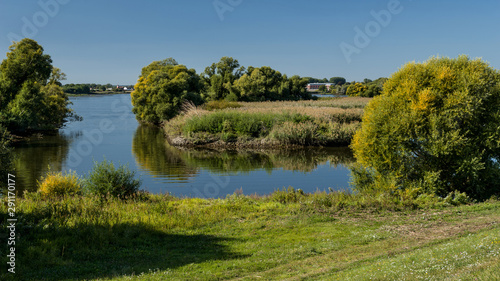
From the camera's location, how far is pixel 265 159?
30281 millimetres

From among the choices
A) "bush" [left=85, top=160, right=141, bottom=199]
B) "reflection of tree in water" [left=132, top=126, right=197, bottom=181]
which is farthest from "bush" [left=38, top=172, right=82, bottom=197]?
"reflection of tree in water" [left=132, top=126, right=197, bottom=181]

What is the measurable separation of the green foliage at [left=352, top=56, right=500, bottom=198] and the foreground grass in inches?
69.7

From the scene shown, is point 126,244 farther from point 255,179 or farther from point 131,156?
point 131,156

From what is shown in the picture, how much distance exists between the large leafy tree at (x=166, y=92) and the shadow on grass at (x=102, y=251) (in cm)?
4447

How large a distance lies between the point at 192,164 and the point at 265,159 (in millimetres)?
6003

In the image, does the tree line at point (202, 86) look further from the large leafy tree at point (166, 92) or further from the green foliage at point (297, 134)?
the green foliage at point (297, 134)

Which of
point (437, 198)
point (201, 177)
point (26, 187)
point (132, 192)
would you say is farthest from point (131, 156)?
point (437, 198)

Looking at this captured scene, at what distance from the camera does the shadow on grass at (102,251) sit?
8.12 meters

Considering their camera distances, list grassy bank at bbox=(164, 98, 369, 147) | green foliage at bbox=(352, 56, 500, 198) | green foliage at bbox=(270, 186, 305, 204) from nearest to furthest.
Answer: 1. green foliage at bbox=(352, 56, 500, 198)
2. green foliage at bbox=(270, 186, 305, 204)
3. grassy bank at bbox=(164, 98, 369, 147)

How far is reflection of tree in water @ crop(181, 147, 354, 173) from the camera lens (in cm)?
2695

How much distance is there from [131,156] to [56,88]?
1192 inches

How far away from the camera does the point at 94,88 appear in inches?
6993

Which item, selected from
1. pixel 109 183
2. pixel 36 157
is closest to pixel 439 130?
pixel 109 183

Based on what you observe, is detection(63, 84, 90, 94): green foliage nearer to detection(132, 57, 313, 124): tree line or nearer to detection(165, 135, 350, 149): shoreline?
detection(132, 57, 313, 124): tree line
